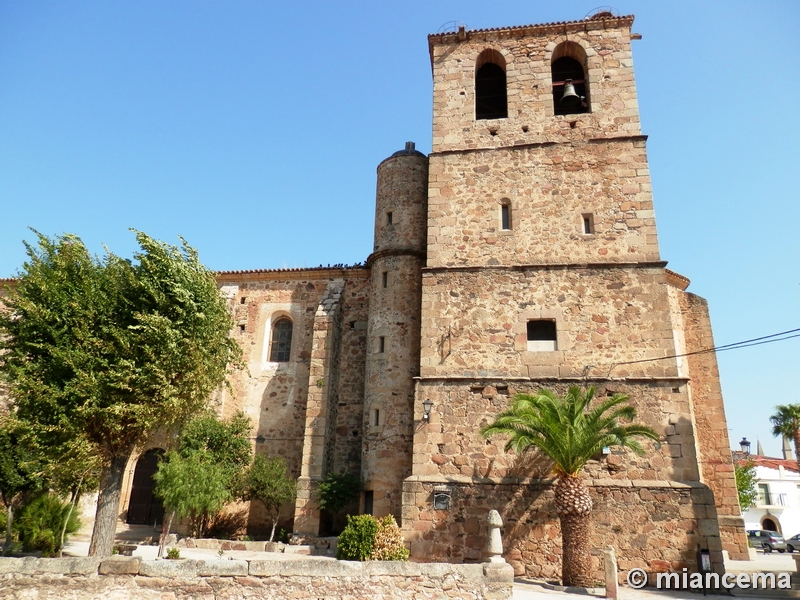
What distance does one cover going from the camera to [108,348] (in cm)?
1190

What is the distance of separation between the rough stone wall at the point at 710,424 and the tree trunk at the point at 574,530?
7.49 meters

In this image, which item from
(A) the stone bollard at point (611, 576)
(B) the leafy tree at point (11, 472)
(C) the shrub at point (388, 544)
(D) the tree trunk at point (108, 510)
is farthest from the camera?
(B) the leafy tree at point (11, 472)

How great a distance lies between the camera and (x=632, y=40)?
62.0 ft

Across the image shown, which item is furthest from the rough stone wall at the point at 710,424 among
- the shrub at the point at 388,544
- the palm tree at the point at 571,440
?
the shrub at the point at 388,544

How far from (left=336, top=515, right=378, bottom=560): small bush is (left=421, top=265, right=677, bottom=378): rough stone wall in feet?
13.4

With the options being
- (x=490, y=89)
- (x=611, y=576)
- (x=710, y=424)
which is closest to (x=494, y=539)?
(x=611, y=576)

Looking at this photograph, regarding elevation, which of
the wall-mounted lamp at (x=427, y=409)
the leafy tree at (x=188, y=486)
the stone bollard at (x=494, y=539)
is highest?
the wall-mounted lamp at (x=427, y=409)

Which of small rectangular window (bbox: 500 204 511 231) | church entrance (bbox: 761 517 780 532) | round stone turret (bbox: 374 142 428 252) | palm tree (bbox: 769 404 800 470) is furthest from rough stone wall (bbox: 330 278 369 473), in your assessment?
church entrance (bbox: 761 517 780 532)

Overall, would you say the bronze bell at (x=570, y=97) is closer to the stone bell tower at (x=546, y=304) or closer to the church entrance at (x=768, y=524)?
the stone bell tower at (x=546, y=304)

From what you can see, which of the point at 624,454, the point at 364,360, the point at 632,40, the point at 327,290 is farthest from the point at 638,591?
the point at 632,40

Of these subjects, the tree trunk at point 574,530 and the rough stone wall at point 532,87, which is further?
the rough stone wall at point 532,87

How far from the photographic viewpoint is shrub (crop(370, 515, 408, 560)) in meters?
13.0

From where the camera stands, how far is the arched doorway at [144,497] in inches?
765

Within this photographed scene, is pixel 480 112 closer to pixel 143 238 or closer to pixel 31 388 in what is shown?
pixel 143 238
